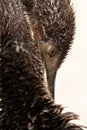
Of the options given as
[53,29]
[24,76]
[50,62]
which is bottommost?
[24,76]

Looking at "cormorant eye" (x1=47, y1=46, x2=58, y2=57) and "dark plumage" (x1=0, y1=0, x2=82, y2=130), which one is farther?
"cormorant eye" (x1=47, y1=46, x2=58, y2=57)

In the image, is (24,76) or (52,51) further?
(52,51)

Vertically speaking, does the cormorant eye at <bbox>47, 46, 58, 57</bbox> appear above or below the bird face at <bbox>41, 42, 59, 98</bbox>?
above

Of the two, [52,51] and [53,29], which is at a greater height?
[53,29]

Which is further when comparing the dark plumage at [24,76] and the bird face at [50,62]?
the bird face at [50,62]

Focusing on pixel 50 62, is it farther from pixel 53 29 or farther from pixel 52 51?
pixel 53 29

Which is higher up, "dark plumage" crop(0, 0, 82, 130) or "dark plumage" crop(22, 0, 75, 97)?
"dark plumage" crop(22, 0, 75, 97)

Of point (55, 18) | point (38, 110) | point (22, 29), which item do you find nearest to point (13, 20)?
point (22, 29)

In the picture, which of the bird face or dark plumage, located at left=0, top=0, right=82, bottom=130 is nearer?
dark plumage, located at left=0, top=0, right=82, bottom=130

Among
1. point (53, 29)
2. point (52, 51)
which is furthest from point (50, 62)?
point (53, 29)
